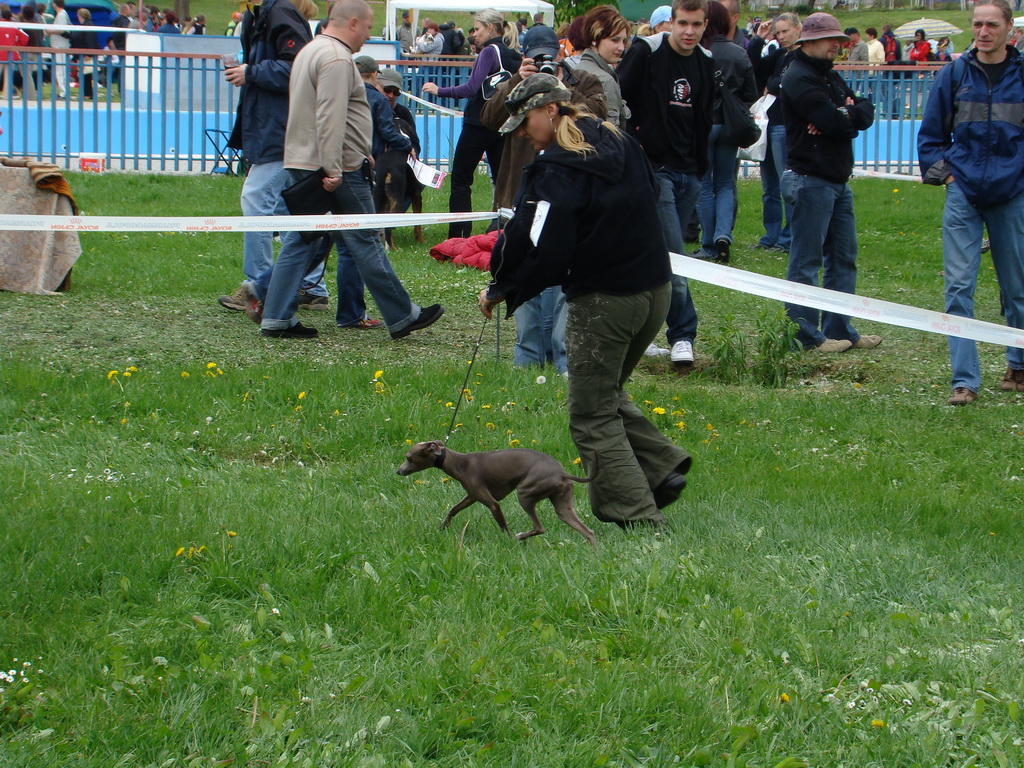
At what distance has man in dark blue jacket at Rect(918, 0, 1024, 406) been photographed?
6.79m

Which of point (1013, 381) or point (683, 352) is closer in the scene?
point (1013, 381)

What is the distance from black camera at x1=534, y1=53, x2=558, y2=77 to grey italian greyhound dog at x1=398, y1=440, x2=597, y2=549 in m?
2.80

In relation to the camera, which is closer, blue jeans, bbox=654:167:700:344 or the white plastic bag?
blue jeans, bbox=654:167:700:344

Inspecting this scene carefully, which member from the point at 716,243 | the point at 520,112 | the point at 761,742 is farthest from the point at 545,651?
the point at 716,243

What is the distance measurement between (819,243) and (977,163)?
1.37 m

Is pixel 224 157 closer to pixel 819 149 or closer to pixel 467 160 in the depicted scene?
pixel 467 160

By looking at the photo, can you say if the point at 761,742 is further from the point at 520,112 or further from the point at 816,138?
the point at 816,138

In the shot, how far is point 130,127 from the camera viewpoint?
64.4ft

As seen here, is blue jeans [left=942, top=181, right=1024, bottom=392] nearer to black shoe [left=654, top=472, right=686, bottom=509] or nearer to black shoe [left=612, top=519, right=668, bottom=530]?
black shoe [left=654, top=472, right=686, bottom=509]

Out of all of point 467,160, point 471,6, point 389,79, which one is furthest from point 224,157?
point 471,6

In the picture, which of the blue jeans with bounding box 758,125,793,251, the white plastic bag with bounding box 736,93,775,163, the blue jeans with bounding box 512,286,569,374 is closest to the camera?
the blue jeans with bounding box 512,286,569,374

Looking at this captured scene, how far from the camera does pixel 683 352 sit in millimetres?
7910

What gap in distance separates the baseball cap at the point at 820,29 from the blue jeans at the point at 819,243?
918mm

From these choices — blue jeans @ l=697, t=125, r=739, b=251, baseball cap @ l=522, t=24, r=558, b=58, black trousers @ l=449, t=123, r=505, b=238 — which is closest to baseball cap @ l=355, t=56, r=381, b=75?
black trousers @ l=449, t=123, r=505, b=238
